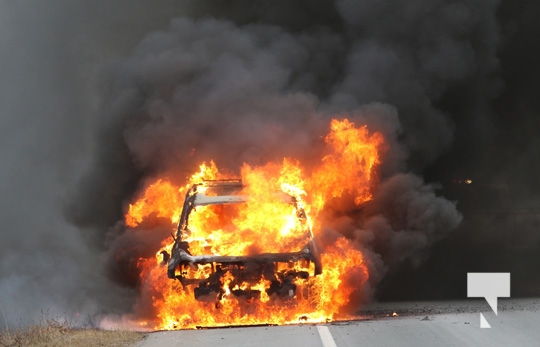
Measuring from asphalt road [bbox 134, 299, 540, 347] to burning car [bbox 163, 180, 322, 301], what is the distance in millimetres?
1002

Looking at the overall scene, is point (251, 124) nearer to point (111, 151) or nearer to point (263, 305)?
point (111, 151)

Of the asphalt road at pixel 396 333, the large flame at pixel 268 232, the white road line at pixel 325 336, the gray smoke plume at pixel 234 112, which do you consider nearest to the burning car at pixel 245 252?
the large flame at pixel 268 232

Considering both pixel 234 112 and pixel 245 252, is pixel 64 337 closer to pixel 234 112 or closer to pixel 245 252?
pixel 245 252

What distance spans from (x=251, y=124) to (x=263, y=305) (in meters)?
6.93

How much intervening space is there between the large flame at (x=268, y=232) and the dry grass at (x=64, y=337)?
1.55 m

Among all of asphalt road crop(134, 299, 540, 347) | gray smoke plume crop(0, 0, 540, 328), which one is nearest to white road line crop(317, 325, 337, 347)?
asphalt road crop(134, 299, 540, 347)

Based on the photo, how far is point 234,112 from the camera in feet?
63.0

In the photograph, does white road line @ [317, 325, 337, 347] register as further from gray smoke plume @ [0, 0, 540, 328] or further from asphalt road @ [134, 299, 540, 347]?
gray smoke plume @ [0, 0, 540, 328]

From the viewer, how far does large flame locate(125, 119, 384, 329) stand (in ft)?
41.4

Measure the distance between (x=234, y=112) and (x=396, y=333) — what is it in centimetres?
970

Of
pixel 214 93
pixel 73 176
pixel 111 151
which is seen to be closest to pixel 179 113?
pixel 214 93

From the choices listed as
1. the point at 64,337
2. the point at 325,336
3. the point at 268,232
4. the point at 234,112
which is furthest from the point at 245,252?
the point at 234,112

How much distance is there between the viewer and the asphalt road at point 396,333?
9625 mm

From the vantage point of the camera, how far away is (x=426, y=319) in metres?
11.6
